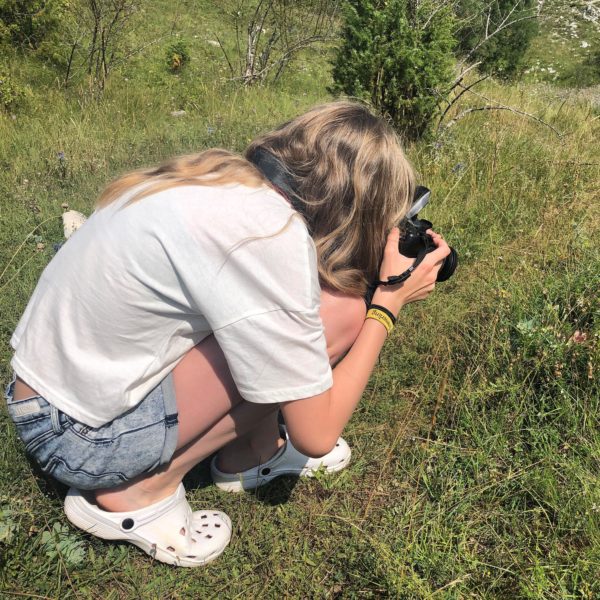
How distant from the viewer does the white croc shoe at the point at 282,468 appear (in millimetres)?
1853

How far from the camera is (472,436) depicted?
1.89 m

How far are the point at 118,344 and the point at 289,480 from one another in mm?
879

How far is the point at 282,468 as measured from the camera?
6.21 feet

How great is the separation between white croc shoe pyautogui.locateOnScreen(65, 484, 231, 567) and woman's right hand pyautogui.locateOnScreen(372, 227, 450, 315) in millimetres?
826

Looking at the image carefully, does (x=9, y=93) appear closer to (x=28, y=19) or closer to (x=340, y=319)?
(x=28, y=19)

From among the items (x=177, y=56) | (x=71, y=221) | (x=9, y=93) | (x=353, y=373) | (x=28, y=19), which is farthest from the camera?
(x=177, y=56)

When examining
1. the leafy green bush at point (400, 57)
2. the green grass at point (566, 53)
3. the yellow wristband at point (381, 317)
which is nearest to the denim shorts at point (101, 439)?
the yellow wristband at point (381, 317)

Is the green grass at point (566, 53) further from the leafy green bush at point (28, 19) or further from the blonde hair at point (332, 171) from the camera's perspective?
the blonde hair at point (332, 171)

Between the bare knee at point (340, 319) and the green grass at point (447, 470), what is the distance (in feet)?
1.50

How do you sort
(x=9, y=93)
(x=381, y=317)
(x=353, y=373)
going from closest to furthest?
(x=353, y=373) < (x=381, y=317) < (x=9, y=93)

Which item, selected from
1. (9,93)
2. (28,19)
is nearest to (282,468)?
(9,93)

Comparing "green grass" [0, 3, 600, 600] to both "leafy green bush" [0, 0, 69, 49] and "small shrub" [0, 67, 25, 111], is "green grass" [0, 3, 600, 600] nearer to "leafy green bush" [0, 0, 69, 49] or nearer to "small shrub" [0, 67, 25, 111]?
"small shrub" [0, 67, 25, 111]

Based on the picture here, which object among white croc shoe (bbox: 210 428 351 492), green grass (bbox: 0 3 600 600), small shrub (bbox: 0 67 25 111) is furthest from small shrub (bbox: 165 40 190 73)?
white croc shoe (bbox: 210 428 351 492)

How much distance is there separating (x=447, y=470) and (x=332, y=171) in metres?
1.05
